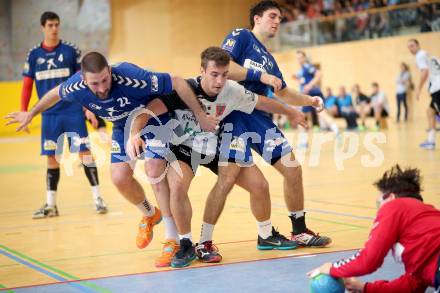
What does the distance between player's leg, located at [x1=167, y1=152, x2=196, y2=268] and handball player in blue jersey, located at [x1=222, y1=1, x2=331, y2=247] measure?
59cm

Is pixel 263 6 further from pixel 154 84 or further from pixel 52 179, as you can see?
pixel 52 179

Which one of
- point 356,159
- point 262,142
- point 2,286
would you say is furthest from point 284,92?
point 356,159

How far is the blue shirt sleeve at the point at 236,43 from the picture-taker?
20.5ft

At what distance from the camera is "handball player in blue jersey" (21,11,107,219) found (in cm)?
899

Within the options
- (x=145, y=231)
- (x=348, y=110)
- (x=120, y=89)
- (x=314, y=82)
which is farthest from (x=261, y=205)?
(x=348, y=110)

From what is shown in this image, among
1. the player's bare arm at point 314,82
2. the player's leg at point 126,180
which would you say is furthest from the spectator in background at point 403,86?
the player's leg at point 126,180

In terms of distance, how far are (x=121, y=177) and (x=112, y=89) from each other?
3.08 feet

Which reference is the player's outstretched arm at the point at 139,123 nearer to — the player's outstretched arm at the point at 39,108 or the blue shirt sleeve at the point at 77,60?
the player's outstretched arm at the point at 39,108

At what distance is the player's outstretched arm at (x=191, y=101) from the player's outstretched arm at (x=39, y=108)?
1150mm

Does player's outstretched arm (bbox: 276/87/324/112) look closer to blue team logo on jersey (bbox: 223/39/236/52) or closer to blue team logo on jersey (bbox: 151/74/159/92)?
blue team logo on jersey (bbox: 223/39/236/52)

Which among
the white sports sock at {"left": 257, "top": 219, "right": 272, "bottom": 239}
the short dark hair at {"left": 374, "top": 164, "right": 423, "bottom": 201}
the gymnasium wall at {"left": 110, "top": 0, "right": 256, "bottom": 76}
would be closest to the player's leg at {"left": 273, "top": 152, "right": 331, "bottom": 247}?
the white sports sock at {"left": 257, "top": 219, "right": 272, "bottom": 239}

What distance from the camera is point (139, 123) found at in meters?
5.59

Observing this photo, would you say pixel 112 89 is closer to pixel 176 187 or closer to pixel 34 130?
pixel 176 187

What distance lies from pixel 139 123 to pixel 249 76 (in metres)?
1.03
